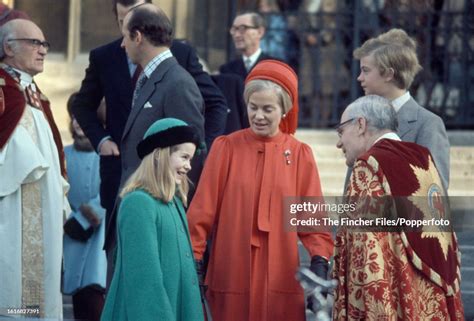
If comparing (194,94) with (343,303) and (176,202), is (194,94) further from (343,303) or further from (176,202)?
(343,303)

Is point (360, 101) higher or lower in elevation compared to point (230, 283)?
higher

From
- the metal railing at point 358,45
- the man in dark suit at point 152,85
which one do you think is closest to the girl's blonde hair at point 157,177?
the man in dark suit at point 152,85

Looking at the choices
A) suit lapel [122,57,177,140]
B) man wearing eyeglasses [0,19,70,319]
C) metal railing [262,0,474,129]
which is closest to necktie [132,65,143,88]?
suit lapel [122,57,177,140]

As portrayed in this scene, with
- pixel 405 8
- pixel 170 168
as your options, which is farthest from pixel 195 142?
pixel 405 8

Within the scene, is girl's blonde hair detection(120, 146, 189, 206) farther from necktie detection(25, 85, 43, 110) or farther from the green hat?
necktie detection(25, 85, 43, 110)

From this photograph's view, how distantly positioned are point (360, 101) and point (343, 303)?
3.33 ft

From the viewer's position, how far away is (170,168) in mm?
8055

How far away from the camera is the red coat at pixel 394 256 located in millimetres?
7781

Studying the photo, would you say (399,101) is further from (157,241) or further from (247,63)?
(247,63)

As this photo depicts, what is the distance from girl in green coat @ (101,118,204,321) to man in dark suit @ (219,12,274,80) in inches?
184

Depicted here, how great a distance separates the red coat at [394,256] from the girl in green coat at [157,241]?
73 cm

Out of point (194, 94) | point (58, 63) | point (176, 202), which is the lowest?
point (176, 202)

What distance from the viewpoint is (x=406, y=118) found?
30.0 ft

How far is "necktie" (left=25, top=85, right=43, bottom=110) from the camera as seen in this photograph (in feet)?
32.4
